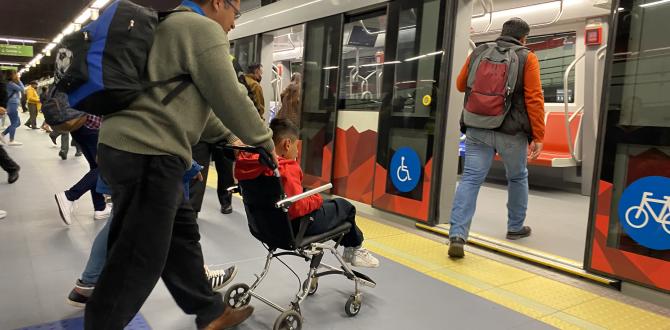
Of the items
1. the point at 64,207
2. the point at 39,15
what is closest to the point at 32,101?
the point at 39,15

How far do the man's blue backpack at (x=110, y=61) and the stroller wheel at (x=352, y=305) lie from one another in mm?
1322

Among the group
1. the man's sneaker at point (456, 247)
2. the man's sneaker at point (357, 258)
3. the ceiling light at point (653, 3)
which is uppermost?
the ceiling light at point (653, 3)

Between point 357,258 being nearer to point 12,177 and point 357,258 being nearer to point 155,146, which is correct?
point 155,146

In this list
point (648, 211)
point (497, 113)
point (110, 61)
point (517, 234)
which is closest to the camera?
point (110, 61)

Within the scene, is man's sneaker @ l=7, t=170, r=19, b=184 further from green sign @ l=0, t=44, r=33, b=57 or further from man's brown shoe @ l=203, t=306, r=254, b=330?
green sign @ l=0, t=44, r=33, b=57

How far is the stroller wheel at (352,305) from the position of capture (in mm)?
2350

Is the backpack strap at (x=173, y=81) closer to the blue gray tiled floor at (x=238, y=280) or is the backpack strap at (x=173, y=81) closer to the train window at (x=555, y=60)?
the blue gray tiled floor at (x=238, y=280)

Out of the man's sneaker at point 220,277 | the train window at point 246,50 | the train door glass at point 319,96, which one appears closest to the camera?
the man's sneaker at point 220,277

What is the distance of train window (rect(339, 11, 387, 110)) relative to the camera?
511cm

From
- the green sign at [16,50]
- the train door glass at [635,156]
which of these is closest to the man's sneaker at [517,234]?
the train door glass at [635,156]

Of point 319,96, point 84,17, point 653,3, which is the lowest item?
point 319,96

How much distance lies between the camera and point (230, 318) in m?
2.08

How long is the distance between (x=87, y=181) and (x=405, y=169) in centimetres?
264

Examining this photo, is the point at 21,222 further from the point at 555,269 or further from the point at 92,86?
the point at 555,269
